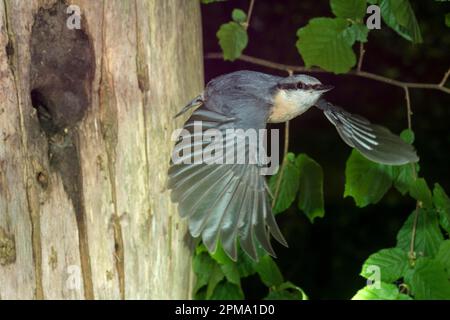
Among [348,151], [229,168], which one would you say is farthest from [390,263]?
[348,151]

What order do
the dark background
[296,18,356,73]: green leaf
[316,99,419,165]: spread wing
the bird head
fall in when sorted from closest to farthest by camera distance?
the bird head < [316,99,419,165]: spread wing < [296,18,356,73]: green leaf < the dark background

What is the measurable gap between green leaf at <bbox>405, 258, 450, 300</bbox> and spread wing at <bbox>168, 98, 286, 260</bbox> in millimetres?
492

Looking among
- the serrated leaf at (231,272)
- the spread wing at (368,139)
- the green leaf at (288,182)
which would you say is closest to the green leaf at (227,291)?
the serrated leaf at (231,272)

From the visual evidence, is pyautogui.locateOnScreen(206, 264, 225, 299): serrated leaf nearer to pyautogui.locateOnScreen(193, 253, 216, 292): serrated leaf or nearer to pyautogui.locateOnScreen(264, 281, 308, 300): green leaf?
pyautogui.locateOnScreen(193, 253, 216, 292): serrated leaf

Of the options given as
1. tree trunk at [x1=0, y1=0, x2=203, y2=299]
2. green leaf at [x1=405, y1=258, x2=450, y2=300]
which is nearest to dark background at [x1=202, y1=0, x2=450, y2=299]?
green leaf at [x1=405, y1=258, x2=450, y2=300]

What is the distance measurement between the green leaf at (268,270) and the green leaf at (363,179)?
0.77ft

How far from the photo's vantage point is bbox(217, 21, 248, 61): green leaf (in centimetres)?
151

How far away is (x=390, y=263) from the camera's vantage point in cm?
152

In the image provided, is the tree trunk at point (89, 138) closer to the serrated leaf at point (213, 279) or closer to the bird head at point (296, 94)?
the serrated leaf at point (213, 279)

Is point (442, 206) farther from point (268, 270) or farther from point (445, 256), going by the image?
point (268, 270)

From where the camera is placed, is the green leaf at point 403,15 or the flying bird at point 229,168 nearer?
the flying bird at point 229,168

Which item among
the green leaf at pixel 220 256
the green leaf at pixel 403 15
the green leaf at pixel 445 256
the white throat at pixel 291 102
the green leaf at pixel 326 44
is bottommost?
the green leaf at pixel 220 256

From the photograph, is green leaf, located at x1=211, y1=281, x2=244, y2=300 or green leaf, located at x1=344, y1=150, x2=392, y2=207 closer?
green leaf, located at x1=344, y1=150, x2=392, y2=207

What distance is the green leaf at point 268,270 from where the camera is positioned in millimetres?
1641
